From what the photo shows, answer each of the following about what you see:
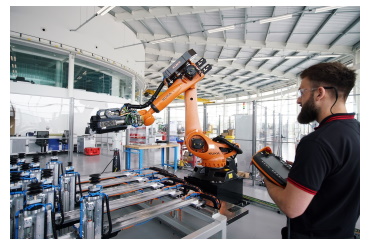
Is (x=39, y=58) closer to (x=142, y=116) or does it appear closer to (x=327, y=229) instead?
(x=142, y=116)

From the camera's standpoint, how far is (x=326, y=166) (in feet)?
3.18

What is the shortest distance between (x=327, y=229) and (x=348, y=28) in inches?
347

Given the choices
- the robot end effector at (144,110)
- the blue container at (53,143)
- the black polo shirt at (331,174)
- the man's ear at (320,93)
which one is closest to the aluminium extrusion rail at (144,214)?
the robot end effector at (144,110)

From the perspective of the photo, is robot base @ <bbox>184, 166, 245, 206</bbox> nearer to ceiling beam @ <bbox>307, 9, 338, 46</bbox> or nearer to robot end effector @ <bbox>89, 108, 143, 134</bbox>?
robot end effector @ <bbox>89, 108, 143, 134</bbox>

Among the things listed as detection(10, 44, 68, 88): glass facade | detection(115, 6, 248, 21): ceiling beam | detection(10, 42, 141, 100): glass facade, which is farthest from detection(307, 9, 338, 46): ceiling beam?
detection(10, 44, 68, 88): glass facade

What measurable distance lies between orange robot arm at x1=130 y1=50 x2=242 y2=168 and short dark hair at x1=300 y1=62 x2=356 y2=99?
5.64 ft

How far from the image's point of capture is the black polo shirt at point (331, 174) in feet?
3.17

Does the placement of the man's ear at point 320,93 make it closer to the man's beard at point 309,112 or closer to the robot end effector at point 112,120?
the man's beard at point 309,112

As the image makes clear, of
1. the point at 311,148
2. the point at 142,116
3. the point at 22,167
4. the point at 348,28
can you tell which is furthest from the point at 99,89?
the point at 348,28

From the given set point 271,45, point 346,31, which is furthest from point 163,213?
point 346,31

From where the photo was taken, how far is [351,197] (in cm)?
105

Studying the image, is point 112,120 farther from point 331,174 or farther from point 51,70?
point 51,70

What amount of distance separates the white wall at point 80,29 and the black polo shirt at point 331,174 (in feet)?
28.3

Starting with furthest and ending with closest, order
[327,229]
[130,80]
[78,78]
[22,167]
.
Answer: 1. [130,80]
2. [78,78]
3. [22,167]
4. [327,229]
